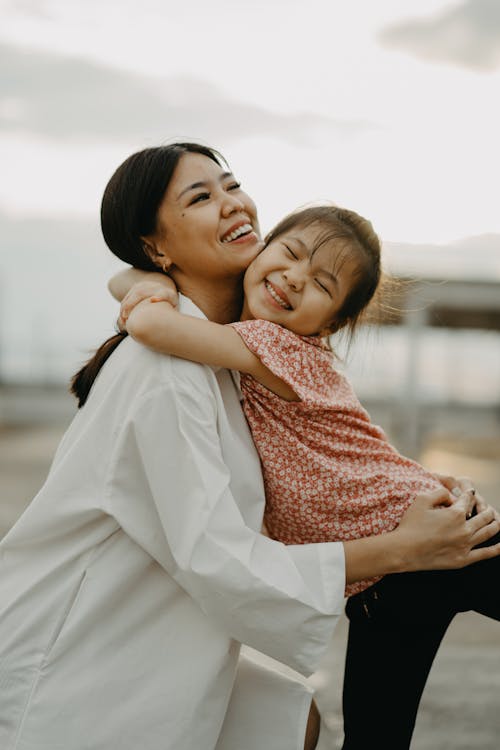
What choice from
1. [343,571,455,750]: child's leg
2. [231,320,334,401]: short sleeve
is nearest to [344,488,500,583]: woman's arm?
[343,571,455,750]: child's leg

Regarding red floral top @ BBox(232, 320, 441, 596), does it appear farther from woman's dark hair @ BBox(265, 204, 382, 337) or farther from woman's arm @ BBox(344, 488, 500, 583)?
woman's dark hair @ BBox(265, 204, 382, 337)

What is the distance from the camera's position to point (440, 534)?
1.92m

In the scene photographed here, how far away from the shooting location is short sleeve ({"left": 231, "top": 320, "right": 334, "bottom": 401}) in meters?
1.92

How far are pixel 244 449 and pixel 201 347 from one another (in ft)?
0.81

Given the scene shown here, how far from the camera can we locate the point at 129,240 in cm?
219

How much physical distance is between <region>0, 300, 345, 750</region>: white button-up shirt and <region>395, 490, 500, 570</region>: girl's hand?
17 centimetres

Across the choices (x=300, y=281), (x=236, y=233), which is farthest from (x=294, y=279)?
(x=236, y=233)

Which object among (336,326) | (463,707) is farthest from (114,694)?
(463,707)

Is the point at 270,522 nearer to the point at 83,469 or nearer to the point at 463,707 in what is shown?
the point at 83,469

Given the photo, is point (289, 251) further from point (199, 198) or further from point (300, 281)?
point (199, 198)

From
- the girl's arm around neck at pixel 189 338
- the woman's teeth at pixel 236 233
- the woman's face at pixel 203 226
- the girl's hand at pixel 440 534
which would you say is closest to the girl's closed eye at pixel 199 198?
the woman's face at pixel 203 226

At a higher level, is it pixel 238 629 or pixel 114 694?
pixel 238 629

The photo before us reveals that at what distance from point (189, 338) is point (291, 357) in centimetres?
27

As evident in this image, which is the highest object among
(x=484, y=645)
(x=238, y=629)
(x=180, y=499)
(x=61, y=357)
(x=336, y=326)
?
(x=336, y=326)
